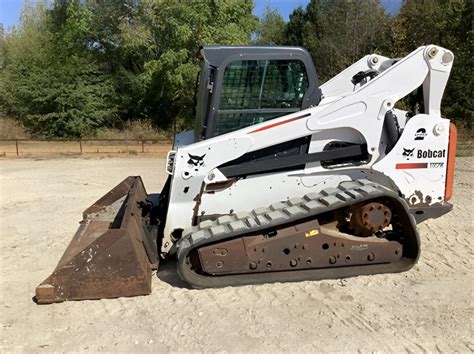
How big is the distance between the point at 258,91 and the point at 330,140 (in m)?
0.84

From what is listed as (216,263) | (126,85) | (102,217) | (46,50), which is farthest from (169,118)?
(216,263)

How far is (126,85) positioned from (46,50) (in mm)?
3689

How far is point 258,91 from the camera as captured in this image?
4602 mm

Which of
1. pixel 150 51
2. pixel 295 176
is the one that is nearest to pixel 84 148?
pixel 150 51

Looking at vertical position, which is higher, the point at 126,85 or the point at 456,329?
the point at 126,85

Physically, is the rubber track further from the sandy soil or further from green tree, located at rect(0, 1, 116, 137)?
green tree, located at rect(0, 1, 116, 137)

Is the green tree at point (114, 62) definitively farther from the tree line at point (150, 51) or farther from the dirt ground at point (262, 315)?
the dirt ground at point (262, 315)

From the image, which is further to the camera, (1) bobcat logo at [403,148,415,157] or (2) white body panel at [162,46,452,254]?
(1) bobcat logo at [403,148,415,157]

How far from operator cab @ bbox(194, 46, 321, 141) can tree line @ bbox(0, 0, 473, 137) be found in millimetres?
13728

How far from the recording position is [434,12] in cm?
1870

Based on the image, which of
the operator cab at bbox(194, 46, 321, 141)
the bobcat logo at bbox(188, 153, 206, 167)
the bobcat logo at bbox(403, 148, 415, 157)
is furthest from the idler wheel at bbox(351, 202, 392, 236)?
the bobcat logo at bbox(188, 153, 206, 167)

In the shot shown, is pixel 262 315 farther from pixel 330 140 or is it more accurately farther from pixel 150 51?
pixel 150 51

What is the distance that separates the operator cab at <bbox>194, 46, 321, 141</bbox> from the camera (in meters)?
4.54

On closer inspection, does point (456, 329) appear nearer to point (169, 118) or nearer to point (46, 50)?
point (169, 118)
